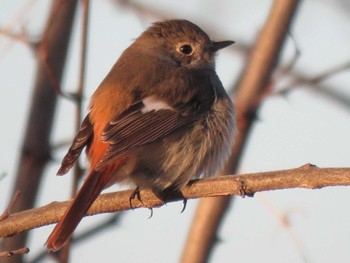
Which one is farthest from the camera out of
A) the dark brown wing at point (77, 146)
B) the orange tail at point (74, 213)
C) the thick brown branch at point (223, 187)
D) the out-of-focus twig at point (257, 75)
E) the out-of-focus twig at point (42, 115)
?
the out-of-focus twig at point (257, 75)

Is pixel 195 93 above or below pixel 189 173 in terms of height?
above

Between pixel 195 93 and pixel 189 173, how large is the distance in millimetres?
545

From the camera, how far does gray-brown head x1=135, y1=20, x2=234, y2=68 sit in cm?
477

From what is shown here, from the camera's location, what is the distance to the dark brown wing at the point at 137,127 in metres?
3.67

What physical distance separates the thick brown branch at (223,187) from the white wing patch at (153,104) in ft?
1.74

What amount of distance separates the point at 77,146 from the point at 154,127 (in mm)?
405

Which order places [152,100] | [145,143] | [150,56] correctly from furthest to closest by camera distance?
1. [150,56]
2. [152,100]
3. [145,143]

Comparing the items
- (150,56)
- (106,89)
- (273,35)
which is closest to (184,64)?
(150,56)

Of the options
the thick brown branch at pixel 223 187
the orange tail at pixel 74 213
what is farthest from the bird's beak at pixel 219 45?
the orange tail at pixel 74 213

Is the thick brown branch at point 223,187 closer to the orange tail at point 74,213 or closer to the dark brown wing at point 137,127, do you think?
the orange tail at point 74,213

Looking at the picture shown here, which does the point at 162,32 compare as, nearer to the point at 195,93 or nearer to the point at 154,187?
the point at 195,93

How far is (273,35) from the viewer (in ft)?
12.6

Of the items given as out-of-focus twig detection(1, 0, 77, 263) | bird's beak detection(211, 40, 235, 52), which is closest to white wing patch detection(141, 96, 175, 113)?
out-of-focus twig detection(1, 0, 77, 263)

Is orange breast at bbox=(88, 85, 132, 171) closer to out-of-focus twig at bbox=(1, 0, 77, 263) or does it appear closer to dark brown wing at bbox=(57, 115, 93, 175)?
dark brown wing at bbox=(57, 115, 93, 175)
